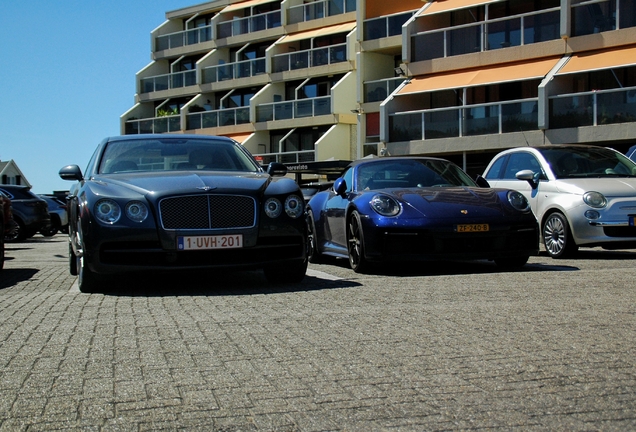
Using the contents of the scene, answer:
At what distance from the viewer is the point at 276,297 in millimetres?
7355

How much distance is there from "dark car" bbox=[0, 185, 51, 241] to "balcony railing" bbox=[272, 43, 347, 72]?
26763 millimetres

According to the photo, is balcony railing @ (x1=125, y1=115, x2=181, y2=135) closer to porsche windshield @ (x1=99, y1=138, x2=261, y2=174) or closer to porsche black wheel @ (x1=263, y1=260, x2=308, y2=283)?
Result: porsche windshield @ (x1=99, y1=138, x2=261, y2=174)

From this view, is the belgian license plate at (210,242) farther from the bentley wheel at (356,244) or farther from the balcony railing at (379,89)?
the balcony railing at (379,89)

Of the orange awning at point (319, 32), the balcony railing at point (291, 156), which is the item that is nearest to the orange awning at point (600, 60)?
the balcony railing at point (291, 156)

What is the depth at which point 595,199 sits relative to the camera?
11758mm

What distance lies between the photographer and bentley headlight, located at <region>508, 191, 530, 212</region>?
9.95 metres

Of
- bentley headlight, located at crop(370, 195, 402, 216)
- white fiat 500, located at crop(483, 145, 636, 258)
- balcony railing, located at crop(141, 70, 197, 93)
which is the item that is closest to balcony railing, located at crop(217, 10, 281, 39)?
balcony railing, located at crop(141, 70, 197, 93)

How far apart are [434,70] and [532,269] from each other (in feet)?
91.3

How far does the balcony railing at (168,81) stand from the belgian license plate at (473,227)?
50.7 m

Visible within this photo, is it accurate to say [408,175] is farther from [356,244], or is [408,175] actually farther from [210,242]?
[210,242]

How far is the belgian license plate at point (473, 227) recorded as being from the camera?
31.1 ft

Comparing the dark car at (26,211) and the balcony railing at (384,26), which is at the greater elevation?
the balcony railing at (384,26)

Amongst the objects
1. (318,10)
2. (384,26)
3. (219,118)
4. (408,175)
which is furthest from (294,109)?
(408,175)

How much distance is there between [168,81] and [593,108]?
37250mm
